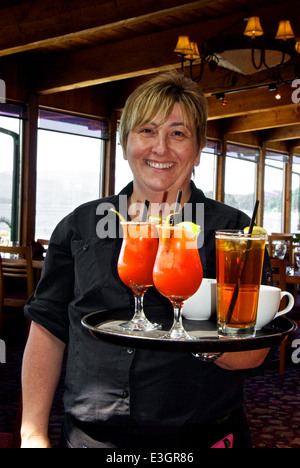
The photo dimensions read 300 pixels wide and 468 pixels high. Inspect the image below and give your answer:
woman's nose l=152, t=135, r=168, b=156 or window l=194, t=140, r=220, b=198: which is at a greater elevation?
window l=194, t=140, r=220, b=198

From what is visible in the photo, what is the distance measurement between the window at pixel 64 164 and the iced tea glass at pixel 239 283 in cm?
658

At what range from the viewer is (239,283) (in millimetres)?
1069

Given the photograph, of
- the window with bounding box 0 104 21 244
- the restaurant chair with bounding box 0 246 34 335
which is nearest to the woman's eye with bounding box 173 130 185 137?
the restaurant chair with bounding box 0 246 34 335

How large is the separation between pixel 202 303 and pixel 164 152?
456 millimetres

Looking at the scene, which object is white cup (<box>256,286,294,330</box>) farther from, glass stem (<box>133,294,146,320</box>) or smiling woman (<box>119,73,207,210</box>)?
smiling woman (<box>119,73,207,210</box>)

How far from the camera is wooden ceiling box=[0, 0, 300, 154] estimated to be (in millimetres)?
4402

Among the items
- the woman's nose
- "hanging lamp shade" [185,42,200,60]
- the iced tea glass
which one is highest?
"hanging lamp shade" [185,42,200,60]

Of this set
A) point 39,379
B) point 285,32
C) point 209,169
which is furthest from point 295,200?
point 39,379

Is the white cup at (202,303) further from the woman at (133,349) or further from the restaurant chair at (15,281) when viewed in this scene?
the restaurant chair at (15,281)

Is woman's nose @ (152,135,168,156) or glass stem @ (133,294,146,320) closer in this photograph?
glass stem @ (133,294,146,320)

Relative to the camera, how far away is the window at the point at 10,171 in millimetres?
6836

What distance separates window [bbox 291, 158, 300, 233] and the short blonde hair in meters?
11.1

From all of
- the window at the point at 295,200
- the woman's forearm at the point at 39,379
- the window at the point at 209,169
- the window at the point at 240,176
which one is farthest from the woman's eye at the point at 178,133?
the window at the point at 295,200

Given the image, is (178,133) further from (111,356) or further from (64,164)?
(64,164)
